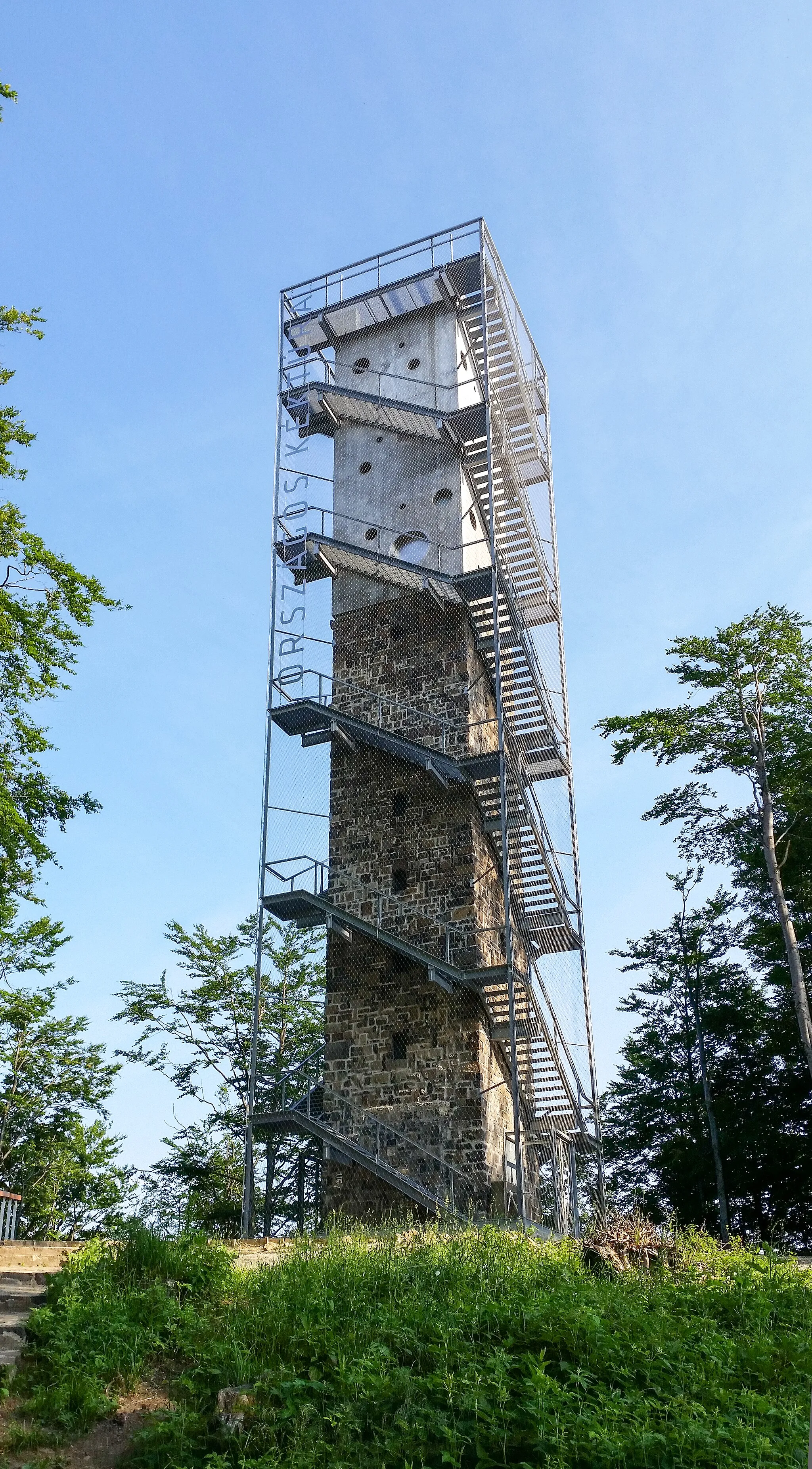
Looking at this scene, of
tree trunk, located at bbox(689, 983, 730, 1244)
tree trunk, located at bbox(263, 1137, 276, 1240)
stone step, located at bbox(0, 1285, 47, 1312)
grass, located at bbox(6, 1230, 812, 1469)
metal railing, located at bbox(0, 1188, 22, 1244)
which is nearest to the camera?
grass, located at bbox(6, 1230, 812, 1469)

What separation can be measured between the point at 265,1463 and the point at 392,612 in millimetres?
14080

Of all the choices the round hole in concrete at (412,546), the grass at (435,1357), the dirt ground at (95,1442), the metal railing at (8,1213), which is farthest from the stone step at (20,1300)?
the round hole in concrete at (412,546)

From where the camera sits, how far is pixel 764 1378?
684 cm

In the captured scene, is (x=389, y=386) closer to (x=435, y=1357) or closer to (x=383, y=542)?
(x=383, y=542)

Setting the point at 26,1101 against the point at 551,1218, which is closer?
the point at 551,1218

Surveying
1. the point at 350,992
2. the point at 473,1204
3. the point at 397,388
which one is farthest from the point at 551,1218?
the point at 397,388

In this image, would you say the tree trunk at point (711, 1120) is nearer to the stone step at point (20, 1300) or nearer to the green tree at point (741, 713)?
the green tree at point (741, 713)

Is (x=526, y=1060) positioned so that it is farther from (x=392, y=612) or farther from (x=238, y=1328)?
(x=238, y=1328)

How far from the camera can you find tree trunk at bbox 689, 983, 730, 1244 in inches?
787

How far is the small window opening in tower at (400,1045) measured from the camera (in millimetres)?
16641

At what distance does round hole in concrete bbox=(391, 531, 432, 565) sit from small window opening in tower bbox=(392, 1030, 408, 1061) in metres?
6.96

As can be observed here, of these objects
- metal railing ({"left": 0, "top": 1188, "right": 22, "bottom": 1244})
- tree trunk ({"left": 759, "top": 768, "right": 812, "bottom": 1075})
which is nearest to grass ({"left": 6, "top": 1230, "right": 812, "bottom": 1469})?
tree trunk ({"left": 759, "top": 768, "right": 812, "bottom": 1075})

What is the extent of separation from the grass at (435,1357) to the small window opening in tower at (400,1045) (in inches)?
272

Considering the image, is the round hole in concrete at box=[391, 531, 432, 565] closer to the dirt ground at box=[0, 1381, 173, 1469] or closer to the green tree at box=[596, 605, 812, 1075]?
the green tree at box=[596, 605, 812, 1075]
